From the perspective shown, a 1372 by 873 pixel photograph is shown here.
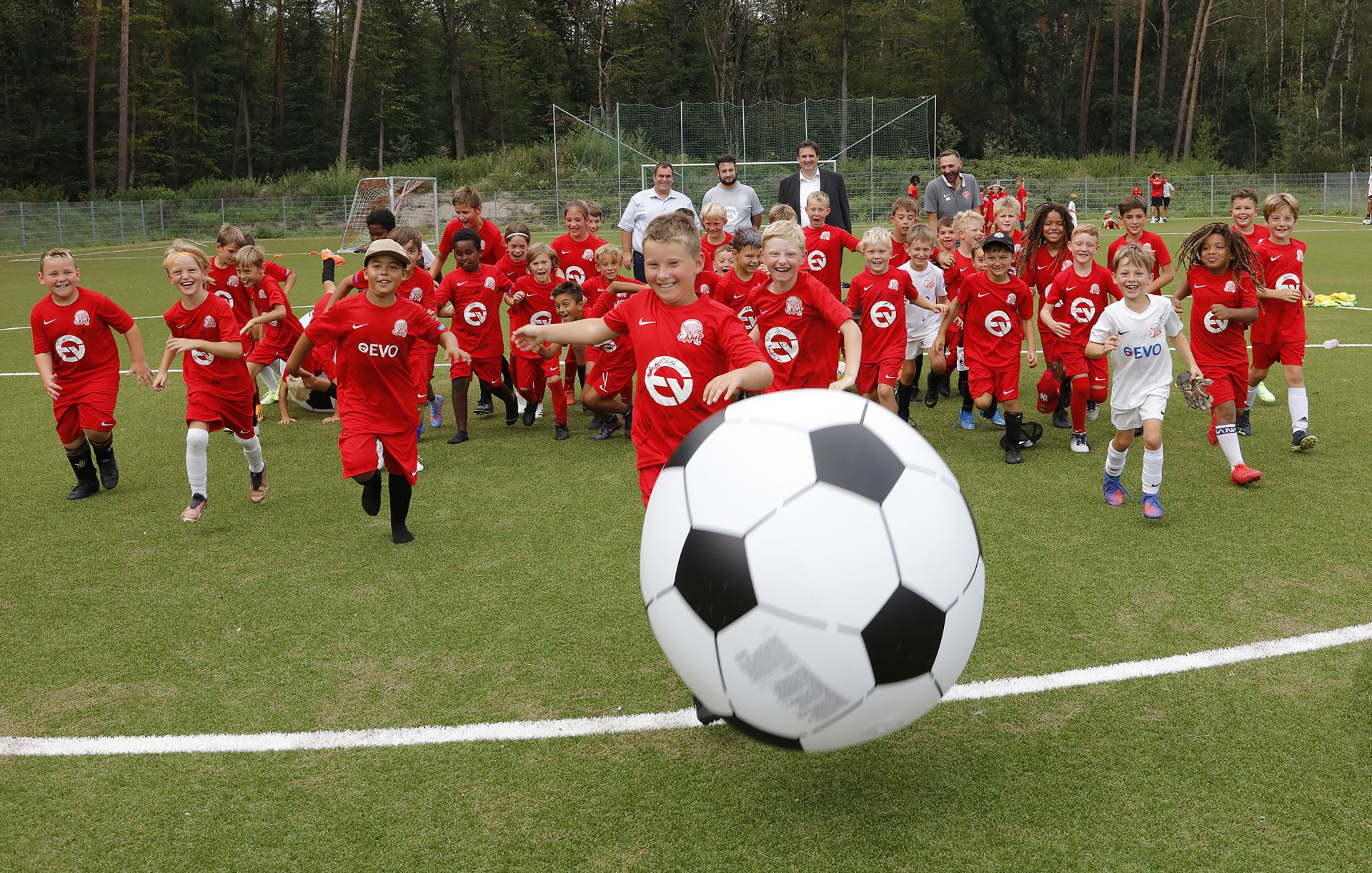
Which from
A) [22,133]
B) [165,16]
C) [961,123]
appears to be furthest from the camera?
[961,123]

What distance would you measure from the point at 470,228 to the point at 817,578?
7.48 meters

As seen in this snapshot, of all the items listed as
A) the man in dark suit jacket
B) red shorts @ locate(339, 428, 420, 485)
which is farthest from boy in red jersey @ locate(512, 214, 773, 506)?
the man in dark suit jacket

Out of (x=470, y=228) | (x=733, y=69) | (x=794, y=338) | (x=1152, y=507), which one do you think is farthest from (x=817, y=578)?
(x=733, y=69)

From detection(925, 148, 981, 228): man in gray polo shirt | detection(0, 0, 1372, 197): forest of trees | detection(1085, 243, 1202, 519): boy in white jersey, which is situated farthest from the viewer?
detection(0, 0, 1372, 197): forest of trees

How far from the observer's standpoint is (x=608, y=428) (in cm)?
890

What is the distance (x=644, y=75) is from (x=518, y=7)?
9303 millimetres

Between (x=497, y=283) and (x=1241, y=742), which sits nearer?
(x=1241, y=742)

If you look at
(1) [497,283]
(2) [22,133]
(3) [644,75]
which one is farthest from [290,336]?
(3) [644,75]

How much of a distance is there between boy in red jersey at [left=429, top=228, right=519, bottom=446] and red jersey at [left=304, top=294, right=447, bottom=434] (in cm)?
301

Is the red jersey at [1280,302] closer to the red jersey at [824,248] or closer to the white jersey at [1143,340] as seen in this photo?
the white jersey at [1143,340]

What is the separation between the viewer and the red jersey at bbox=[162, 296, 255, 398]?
6656mm

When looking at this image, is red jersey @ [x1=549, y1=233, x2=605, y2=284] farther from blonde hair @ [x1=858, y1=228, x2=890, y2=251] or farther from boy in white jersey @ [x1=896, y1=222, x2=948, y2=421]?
boy in white jersey @ [x1=896, y1=222, x2=948, y2=421]

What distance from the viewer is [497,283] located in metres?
9.09

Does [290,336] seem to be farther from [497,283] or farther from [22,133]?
[22,133]
